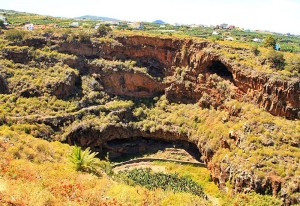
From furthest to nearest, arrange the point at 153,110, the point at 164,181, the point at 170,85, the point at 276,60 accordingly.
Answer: the point at 170,85 → the point at 153,110 → the point at 276,60 → the point at 164,181

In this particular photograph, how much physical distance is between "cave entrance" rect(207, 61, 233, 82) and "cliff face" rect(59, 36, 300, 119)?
123 mm

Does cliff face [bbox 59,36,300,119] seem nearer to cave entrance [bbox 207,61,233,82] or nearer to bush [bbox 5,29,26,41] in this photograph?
cave entrance [bbox 207,61,233,82]

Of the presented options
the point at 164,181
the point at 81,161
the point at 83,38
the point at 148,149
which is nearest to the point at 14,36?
the point at 83,38

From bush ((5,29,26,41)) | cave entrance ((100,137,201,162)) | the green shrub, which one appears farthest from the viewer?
bush ((5,29,26,41))

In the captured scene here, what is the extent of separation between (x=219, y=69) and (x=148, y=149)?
13.0m

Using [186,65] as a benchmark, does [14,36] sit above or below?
above

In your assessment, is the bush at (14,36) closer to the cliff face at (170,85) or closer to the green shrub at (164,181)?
the cliff face at (170,85)

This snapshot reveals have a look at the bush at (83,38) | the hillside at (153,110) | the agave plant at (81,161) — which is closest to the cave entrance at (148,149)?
the hillside at (153,110)

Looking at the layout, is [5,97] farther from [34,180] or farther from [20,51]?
[34,180]

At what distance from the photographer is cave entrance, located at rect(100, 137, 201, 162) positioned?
112ft

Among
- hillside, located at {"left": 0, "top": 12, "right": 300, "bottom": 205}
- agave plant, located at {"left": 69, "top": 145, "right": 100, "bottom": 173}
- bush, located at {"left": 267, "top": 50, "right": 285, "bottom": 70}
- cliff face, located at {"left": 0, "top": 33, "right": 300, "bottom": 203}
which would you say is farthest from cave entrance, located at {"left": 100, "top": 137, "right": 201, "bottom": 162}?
agave plant, located at {"left": 69, "top": 145, "right": 100, "bottom": 173}

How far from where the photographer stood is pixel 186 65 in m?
39.4

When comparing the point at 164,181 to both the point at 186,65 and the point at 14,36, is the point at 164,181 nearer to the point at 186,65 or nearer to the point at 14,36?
the point at 186,65

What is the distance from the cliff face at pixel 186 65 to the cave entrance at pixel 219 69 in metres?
0.12
